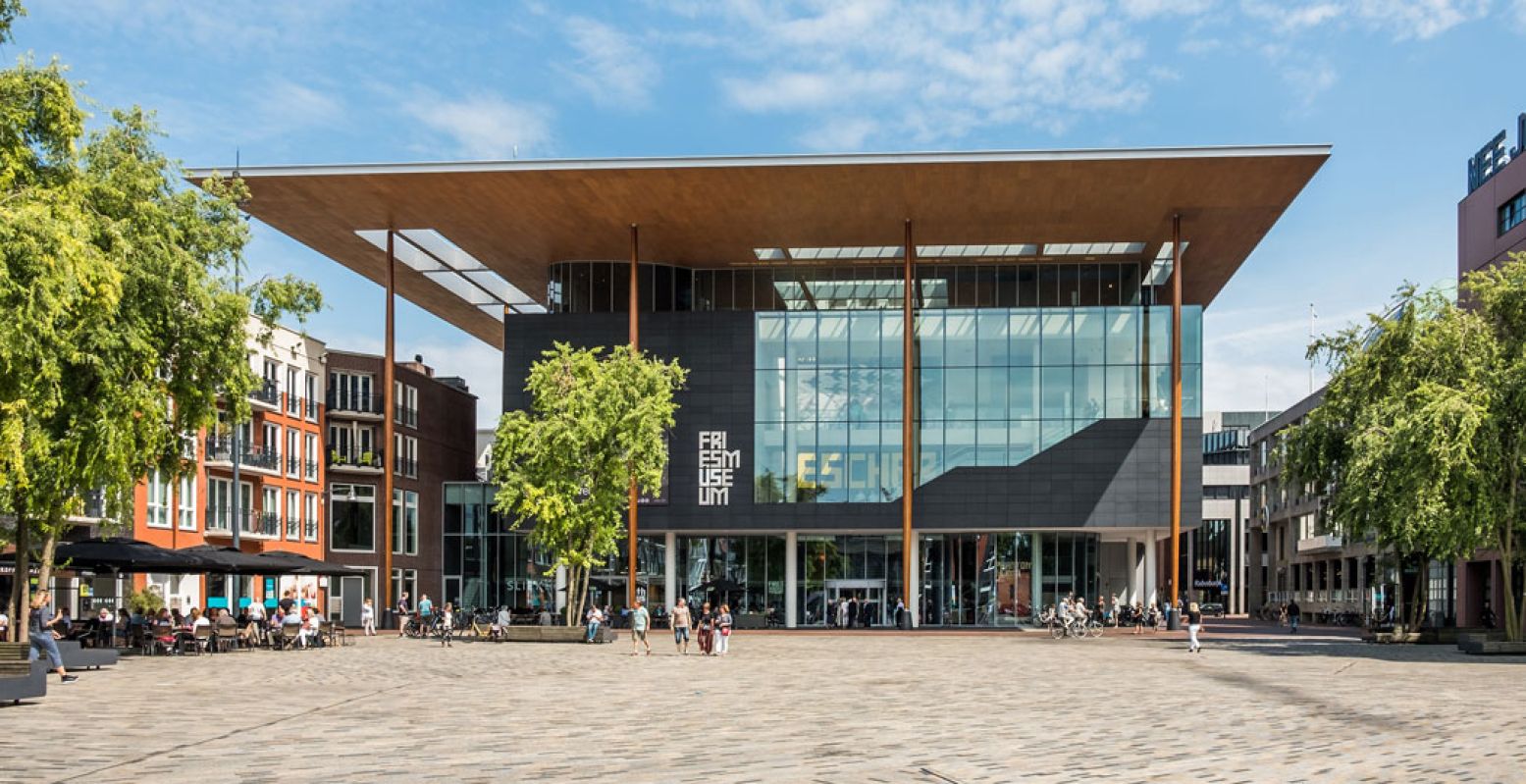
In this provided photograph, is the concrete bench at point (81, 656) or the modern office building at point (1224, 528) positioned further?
the modern office building at point (1224, 528)

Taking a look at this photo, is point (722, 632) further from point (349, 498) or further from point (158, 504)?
point (349, 498)

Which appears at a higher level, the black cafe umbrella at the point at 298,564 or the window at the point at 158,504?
the window at the point at 158,504

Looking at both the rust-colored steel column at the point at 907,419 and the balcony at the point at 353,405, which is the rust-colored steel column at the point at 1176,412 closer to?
the rust-colored steel column at the point at 907,419

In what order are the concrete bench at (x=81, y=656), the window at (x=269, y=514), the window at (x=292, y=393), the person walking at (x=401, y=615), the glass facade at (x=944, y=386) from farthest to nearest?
the window at (x=292, y=393)
the window at (x=269, y=514)
the glass facade at (x=944, y=386)
the person walking at (x=401, y=615)
the concrete bench at (x=81, y=656)

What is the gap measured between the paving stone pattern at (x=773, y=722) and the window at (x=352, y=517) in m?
38.0

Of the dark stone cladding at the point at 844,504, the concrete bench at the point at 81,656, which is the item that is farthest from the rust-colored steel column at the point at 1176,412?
the concrete bench at the point at 81,656

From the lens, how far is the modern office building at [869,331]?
52.2 meters

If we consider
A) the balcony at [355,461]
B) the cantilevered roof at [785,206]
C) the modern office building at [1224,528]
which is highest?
the cantilevered roof at [785,206]

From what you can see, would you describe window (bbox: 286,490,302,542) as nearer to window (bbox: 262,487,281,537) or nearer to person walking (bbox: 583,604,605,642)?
window (bbox: 262,487,281,537)

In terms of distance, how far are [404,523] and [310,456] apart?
5.38m

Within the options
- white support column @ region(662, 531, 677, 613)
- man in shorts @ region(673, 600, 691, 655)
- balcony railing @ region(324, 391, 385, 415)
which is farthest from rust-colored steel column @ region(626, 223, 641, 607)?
balcony railing @ region(324, 391, 385, 415)

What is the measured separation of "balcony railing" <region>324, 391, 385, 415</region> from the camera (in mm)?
71938

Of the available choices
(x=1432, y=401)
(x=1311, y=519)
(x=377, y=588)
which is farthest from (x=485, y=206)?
(x=1311, y=519)

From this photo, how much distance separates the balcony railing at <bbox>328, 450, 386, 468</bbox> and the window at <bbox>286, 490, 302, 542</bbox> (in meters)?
2.98
